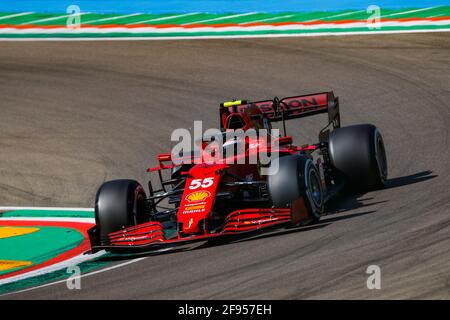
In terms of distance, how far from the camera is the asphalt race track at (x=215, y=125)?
827 cm

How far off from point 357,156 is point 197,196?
251 cm

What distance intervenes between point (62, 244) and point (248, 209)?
2.73m

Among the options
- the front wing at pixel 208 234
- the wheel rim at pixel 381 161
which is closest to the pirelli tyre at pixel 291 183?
the front wing at pixel 208 234

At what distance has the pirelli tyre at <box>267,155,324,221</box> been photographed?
10312 millimetres

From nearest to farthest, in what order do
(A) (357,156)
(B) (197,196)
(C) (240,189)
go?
(B) (197,196)
(C) (240,189)
(A) (357,156)

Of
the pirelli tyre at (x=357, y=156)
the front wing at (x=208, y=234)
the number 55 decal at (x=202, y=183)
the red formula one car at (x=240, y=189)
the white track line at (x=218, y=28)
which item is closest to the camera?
the front wing at (x=208, y=234)

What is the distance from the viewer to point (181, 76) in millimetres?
21172

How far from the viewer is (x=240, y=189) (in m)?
11.2

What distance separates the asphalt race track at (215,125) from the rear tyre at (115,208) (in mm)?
1094

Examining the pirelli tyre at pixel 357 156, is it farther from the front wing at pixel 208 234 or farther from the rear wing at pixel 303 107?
the front wing at pixel 208 234

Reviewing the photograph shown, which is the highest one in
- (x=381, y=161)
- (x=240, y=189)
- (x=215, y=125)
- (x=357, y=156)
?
(x=215, y=125)

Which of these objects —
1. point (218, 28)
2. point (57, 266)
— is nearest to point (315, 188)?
point (57, 266)

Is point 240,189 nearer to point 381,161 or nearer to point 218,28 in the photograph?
point 381,161
